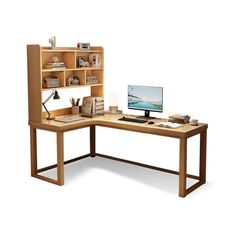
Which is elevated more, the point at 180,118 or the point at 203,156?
the point at 180,118

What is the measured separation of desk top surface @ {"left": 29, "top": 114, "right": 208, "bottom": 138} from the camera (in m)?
4.78

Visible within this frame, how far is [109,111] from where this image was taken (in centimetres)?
614

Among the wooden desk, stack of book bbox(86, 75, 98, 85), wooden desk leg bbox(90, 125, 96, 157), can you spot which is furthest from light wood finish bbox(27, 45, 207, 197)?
wooden desk leg bbox(90, 125, 96, 157)

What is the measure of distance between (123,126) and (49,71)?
1287mm

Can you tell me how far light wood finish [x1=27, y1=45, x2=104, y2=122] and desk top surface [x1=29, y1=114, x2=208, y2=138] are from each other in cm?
21

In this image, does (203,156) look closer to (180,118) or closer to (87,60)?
(180,118)

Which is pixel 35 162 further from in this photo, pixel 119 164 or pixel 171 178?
pixel 171 178

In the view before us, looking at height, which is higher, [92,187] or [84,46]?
[84,46]

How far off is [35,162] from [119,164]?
52.2 inches

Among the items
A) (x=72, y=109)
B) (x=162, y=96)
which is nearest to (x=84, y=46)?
(x=72, y=109)

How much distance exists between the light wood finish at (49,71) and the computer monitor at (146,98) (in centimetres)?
78

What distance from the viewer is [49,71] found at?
5.45m

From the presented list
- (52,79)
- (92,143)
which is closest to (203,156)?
(92,143)

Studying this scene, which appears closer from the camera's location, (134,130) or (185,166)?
(185,166)
